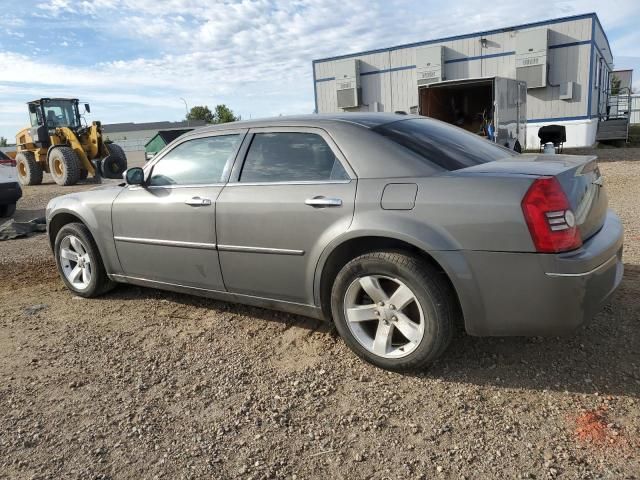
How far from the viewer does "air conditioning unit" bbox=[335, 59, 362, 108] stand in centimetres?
2242

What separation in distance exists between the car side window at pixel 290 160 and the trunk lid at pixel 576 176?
0.84 m

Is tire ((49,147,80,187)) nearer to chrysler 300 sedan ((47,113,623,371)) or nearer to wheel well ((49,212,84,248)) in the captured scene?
wheel well ((49,212,84,248))

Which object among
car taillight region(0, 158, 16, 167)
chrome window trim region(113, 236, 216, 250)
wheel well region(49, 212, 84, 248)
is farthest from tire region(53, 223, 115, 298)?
car taillight region(0, 158, 16, 167)

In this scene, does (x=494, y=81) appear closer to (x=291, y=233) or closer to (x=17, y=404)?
(x=291, y=233)

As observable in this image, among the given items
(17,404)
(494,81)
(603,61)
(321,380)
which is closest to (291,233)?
(321,380)

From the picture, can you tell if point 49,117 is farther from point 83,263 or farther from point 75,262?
point 83,263

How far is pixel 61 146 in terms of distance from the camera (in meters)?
16.7

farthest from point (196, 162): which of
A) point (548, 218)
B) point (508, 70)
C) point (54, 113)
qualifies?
point (508, 70)

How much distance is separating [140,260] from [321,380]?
1.97 metres

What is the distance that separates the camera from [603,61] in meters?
22.8

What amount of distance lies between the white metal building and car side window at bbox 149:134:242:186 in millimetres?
14612

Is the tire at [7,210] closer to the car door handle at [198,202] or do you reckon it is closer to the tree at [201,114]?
the car door handle at [198,202]

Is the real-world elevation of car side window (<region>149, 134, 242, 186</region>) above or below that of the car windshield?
below

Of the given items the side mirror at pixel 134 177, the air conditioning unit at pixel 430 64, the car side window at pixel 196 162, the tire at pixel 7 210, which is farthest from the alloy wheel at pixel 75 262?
the air conditioning unit at pixel 430 64
